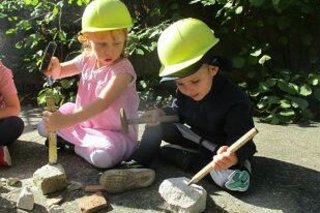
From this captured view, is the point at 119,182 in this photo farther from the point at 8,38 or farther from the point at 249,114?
the point at 8,38

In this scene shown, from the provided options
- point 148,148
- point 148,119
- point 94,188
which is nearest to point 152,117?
point 148,119

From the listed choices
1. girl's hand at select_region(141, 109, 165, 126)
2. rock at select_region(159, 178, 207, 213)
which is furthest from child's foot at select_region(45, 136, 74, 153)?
rock at select_region(159, 178, 207, 213)

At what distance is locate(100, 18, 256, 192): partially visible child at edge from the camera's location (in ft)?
5.60

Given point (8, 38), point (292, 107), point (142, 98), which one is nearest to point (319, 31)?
point (292, 107)

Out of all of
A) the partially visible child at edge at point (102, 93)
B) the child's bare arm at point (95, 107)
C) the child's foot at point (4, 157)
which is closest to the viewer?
the child's bare arm at point (95, 107)

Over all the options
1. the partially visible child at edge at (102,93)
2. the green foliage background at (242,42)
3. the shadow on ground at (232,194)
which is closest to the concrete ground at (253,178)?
the shadow on ground at (232,194)

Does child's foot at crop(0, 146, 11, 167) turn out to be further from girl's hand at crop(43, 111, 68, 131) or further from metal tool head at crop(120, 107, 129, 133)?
metal tool head at crop(120, 107, 129, 133)

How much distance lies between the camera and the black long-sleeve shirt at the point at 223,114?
1.77 metres

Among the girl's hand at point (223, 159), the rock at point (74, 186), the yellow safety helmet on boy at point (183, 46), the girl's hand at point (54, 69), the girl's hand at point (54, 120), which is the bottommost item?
the rock at point (74, 186)

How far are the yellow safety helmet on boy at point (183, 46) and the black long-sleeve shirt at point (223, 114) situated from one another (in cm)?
18

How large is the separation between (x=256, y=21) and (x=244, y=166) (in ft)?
4.93

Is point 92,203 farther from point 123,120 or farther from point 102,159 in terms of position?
point 123,120

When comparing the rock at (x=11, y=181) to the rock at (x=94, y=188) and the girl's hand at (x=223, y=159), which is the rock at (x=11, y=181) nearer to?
the rock at (x=94, y=188)

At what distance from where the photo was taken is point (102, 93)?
1.98 metres
